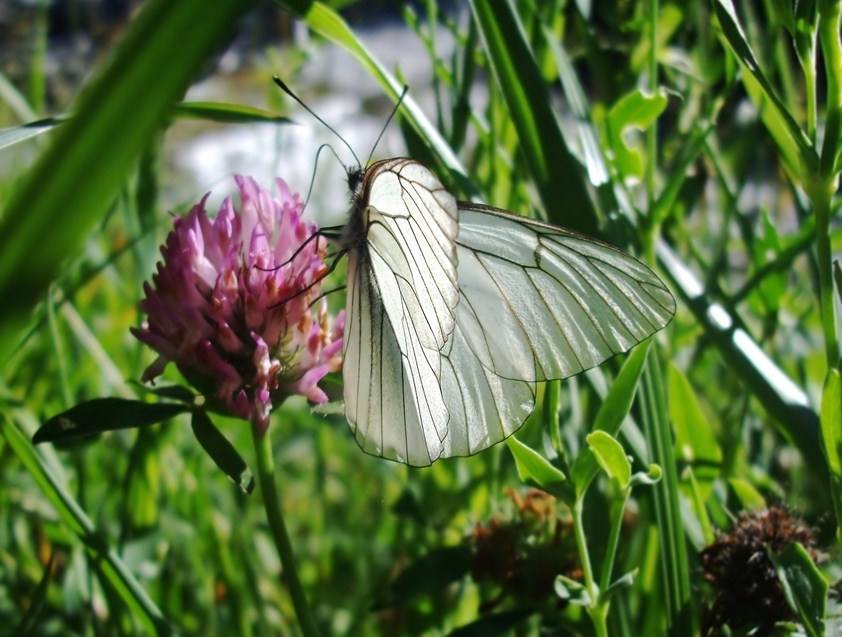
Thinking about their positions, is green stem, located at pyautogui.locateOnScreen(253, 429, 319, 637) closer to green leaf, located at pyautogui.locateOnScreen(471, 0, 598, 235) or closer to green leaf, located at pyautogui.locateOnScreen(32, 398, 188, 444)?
green leaf, located at pyautogui.locateOnScreen(32, 398, 188, 444)

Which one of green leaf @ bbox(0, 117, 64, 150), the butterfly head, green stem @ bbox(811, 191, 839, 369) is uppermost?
the butterfly head

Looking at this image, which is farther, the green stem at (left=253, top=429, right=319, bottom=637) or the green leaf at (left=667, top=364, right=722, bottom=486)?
the green leaf at (left=667, top=364, right=722, bottom=486)

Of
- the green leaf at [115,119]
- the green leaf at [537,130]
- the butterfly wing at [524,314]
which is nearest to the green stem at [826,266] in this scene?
the butterfly wing at [524,314]

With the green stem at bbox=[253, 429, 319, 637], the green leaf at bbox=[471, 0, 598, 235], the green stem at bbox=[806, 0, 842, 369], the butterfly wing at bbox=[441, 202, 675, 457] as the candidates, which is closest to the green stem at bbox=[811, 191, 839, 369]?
the green stem at bbox=[806, 0, 842, 369]

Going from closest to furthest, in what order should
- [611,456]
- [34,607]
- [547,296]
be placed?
[611,456]
[34,607]
[547,296]

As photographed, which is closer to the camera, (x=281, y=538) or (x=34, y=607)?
(x=281, y=538)

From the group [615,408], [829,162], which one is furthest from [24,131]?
[829,162]

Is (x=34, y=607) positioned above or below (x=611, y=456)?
below

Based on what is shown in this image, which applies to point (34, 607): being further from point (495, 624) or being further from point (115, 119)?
point (115, 119)
